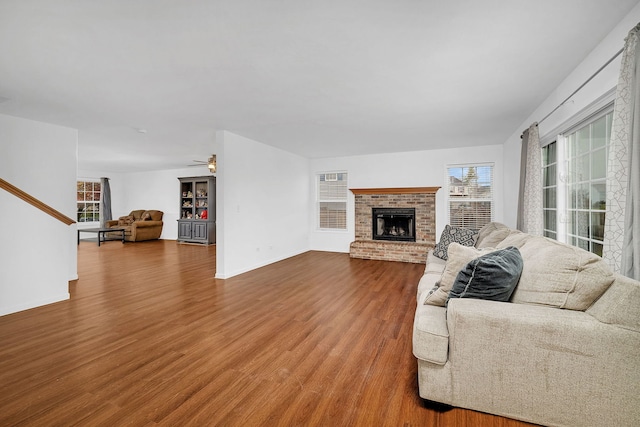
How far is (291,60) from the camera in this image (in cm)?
242

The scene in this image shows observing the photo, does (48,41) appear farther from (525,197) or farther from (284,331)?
(525,197)

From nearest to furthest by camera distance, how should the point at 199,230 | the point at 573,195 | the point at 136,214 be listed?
1. the point at 573,195
2. the point at 199,230
3. the point at 136,214

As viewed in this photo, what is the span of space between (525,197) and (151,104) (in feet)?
16.4

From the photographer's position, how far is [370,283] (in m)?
4.39

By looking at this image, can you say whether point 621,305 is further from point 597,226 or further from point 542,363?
point 597,226

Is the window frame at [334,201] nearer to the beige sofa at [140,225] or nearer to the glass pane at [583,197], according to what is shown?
the glass pane at [583,197]

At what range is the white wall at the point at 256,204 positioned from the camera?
468 cm

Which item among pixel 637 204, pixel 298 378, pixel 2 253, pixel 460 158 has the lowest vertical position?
pixel 298 378

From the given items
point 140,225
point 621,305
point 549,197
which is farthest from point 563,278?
point 140,225

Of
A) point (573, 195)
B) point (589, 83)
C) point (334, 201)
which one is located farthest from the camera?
point (334, 201)

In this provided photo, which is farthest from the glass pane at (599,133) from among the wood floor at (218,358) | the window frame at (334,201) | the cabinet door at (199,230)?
the cabinet door at (199,230)

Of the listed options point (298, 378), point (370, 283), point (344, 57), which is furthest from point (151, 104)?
point (370, 283)

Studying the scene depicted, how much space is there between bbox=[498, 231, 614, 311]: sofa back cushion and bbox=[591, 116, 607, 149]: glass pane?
144 centimetres

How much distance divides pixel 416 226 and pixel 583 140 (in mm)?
3699
